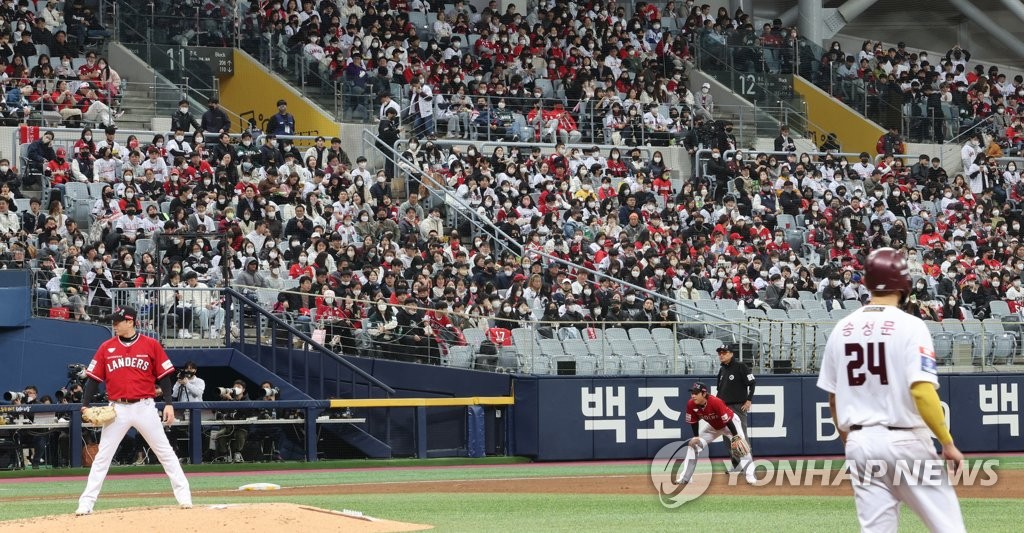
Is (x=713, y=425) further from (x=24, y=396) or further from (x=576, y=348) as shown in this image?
(x=24, y=396)

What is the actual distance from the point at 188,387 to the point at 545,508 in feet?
30.8

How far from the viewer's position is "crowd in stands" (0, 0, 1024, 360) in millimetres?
23625

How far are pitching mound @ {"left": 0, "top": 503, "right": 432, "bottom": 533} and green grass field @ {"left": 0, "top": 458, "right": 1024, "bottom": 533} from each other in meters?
1.04

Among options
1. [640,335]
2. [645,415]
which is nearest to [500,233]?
[640,335]

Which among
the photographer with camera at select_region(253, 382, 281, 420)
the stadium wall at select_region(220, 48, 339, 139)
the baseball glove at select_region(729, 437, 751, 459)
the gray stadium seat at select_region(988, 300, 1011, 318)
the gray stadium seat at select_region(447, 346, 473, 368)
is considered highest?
the stadium wall at select_region(220, 48, 339, 139)

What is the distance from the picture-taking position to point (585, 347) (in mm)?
23094

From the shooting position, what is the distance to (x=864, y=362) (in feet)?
22.1

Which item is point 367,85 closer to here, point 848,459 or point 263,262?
point 263,262

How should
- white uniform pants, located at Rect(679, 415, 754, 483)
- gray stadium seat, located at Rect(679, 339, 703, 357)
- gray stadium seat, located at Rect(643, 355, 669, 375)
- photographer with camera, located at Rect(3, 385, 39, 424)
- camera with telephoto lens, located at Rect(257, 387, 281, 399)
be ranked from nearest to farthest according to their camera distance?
1. white uniform pants, located at Rect(679, 415, 754, 483)
2. photographer with camera, located at Rect(3, 385, 39, 424)
3. camera with telephoto lens, located at Rect(257, 387, 281, 399)
4. gray stadium seat, located at Rect(643, 355, 669, 375)
5. gray stadium seat, located at Rect(679, 339, 703, 357)

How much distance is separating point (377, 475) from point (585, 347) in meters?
4.68

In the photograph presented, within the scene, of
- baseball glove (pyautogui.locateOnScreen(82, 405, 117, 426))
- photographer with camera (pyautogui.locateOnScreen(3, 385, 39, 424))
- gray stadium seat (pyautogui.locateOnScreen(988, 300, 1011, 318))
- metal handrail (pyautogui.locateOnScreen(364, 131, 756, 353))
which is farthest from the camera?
gray stadium seat (pyautogui.locateOnScreen(988, 300, 1011, 318))

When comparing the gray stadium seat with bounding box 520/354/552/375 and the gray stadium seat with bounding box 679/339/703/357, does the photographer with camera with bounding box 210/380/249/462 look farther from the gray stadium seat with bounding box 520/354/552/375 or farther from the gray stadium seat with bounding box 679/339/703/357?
the gray stadium seat with bounding box 679/339/703/357

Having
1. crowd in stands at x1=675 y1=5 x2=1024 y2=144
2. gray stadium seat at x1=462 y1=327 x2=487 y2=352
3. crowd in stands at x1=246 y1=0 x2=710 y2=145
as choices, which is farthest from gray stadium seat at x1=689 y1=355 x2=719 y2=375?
crowd in stands at x1=675 y1=5 x2=1024 y2=144

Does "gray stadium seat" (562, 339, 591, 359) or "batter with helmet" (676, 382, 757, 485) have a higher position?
"gray stadium seat" (562, 339, 591, 359)
